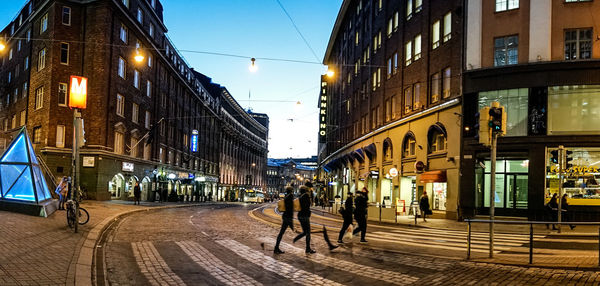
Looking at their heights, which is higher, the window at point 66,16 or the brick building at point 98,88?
the window at point 66,16

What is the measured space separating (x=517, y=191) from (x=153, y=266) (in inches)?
771

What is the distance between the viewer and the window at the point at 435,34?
27.6 m

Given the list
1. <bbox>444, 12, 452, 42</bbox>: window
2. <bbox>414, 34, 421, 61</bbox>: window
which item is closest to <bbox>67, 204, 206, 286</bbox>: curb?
<bbox>444, 12, 452, 42</bbox>: window

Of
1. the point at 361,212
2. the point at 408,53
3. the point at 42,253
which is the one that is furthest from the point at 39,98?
the point at 361,212

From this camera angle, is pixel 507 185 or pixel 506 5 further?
pixel 506 5

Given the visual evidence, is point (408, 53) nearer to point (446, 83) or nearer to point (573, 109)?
point (446, 83)

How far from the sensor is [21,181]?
1795cm

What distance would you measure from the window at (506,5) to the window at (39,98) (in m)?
32.3

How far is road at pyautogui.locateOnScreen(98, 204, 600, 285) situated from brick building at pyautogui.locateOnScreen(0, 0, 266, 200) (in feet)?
61.5

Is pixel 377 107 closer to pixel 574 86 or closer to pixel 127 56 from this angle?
pixel 574 86

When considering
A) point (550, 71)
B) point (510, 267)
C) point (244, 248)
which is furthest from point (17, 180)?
point (550, 71)

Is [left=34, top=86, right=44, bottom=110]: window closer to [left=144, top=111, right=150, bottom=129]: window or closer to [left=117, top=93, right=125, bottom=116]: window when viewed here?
[left=117, top=93, right=125, bottom=116]: window

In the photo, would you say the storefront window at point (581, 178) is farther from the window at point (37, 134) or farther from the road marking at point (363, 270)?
the window at point (37, 134)

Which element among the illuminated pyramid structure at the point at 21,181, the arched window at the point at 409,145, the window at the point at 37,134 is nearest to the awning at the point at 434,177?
the arched window at the point at 409,145
